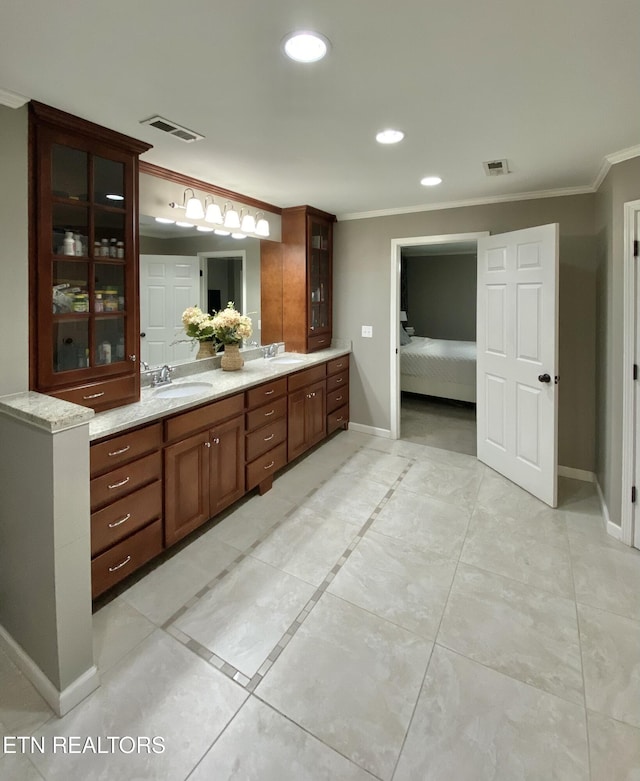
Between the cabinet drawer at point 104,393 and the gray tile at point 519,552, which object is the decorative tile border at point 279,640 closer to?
the gray tile at point 519,552

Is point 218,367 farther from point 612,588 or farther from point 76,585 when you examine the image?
point 612,588

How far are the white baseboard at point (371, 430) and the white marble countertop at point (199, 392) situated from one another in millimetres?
904

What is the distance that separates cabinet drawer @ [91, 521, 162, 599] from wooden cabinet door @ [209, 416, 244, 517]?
17.5 inches

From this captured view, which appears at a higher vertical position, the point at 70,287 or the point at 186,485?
the point at 70,287

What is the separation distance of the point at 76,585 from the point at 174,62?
77.5 inches

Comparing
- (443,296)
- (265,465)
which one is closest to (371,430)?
(265,465)

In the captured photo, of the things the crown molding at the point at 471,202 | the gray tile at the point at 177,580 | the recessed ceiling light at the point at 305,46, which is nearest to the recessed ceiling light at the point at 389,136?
the recessed ceiling light at the point at 305,46

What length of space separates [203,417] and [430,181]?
235cm

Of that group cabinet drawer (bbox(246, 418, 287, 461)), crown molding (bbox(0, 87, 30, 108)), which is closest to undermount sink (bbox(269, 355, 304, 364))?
cabinet drawer (bbox(246, 418, 287, 461))

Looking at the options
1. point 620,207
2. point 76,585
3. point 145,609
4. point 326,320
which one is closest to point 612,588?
point 620,207

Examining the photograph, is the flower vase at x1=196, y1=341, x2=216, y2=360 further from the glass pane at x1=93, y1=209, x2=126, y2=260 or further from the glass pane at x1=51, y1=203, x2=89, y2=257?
the glass pane at x1=51, y1=203, x2=89, y2=257

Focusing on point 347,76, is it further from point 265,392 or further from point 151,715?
point 151,715

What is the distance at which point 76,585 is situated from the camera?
1.54 meters

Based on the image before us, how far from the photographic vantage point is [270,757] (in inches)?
53.5
